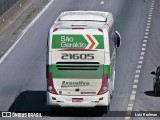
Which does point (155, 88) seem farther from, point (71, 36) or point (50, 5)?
point (50, 5)

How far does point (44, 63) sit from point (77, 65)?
13129mm

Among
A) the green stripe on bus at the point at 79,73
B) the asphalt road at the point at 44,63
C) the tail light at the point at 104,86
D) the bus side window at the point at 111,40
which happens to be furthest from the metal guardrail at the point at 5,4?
the tail light at the point at 104,86

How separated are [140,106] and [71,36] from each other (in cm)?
494

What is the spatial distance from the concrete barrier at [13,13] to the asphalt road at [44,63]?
5.05ft

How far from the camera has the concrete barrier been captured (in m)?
53.8

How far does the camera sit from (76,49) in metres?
32.8

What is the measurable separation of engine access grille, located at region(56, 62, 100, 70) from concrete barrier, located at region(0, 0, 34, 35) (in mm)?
20701

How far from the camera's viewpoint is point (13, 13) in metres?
57.5

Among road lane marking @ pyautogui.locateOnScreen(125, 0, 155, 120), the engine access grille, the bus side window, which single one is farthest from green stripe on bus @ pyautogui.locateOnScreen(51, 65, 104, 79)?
road lane marking @ pyautogui.locateOnScreen(125, 0, 155, 120)

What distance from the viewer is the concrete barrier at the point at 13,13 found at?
5379 cm

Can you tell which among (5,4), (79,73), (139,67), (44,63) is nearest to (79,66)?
(79,73)

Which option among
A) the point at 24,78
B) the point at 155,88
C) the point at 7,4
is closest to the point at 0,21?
the point at 7,4

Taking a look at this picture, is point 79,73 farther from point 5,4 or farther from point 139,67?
point 5,4

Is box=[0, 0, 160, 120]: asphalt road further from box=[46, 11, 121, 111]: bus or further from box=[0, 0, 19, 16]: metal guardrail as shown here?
box=[0, 0, 19, 16]: metal guardrail
